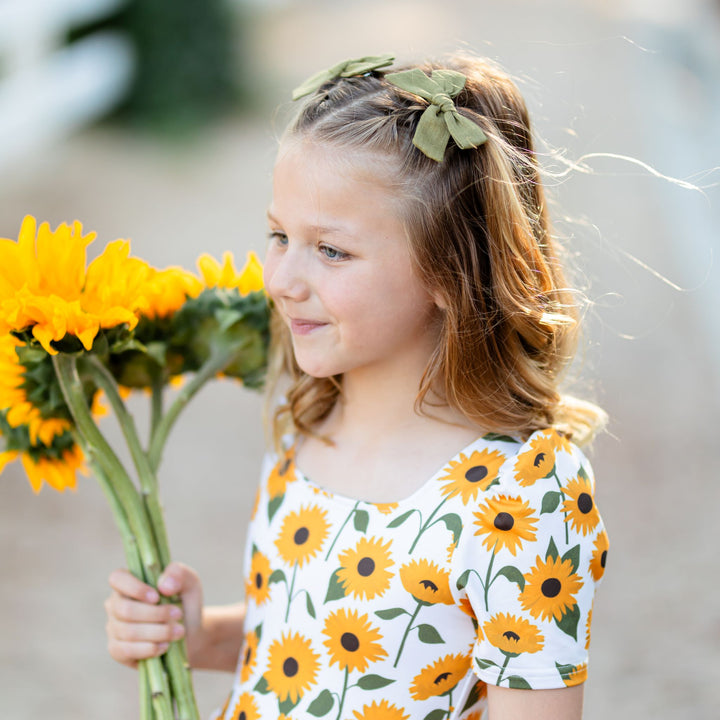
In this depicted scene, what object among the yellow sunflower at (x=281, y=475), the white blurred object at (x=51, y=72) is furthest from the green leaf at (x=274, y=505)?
the white blurred object at (x=51, y=72)

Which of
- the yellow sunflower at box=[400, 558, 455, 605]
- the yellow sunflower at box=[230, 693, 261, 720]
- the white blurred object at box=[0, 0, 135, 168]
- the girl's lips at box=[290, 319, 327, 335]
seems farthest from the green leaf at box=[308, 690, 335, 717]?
the white blurred object at box=[0, 0, 135, 168]

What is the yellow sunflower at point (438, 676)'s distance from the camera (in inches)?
54.2

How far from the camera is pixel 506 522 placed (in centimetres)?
129

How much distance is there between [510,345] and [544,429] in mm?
153

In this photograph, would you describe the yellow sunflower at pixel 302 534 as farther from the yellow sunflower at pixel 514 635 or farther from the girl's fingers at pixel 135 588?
the yellow sunflower at pixel 514 635

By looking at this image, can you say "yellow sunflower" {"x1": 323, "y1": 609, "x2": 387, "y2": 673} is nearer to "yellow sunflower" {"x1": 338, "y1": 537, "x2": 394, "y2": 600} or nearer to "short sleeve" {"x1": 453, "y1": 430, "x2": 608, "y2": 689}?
"yellow sunflower" {"x1": 338, "y1": 537, "x2": 394, "y2": 600}

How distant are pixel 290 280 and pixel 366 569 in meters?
0.44

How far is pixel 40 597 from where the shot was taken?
3447 mm

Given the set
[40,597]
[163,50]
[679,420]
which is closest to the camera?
[40,597]

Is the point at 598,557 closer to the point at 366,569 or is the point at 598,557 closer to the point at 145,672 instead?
the point at 366,569

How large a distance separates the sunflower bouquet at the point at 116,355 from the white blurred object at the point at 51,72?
18.6ft

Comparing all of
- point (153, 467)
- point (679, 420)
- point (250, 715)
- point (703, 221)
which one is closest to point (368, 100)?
point (153, 467)

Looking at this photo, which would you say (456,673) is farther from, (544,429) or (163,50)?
(163,50)

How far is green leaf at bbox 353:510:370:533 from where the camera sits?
4.73 ft
